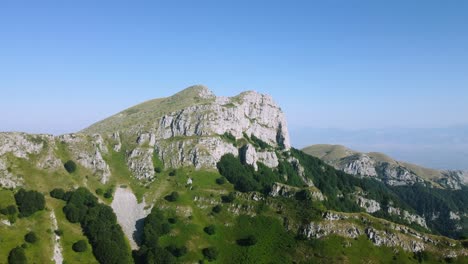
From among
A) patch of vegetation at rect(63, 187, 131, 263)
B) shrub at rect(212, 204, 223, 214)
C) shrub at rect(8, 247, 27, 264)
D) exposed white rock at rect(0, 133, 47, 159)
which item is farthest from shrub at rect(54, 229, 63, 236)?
shrub at rect(212, 204, 223, 214)

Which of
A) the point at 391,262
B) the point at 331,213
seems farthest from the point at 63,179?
the point at 391,262

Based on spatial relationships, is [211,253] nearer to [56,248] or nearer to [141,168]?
[56,248]

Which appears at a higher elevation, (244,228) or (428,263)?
(244,228)

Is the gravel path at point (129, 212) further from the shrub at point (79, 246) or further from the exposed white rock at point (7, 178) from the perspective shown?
A: the exposed white rock at point (7, 178)

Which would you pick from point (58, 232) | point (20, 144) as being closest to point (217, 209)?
point (58, 232)

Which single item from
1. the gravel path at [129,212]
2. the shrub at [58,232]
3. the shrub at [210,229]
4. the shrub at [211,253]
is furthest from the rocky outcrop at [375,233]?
the shrub at [58,232]

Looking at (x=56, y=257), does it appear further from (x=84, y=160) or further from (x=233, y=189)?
(x=233, y=189)

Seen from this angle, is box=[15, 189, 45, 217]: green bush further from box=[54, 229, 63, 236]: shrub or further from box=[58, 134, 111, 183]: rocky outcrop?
box=[58, 134, 111, 183]: rocky outcrop

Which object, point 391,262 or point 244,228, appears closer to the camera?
point 391,262
